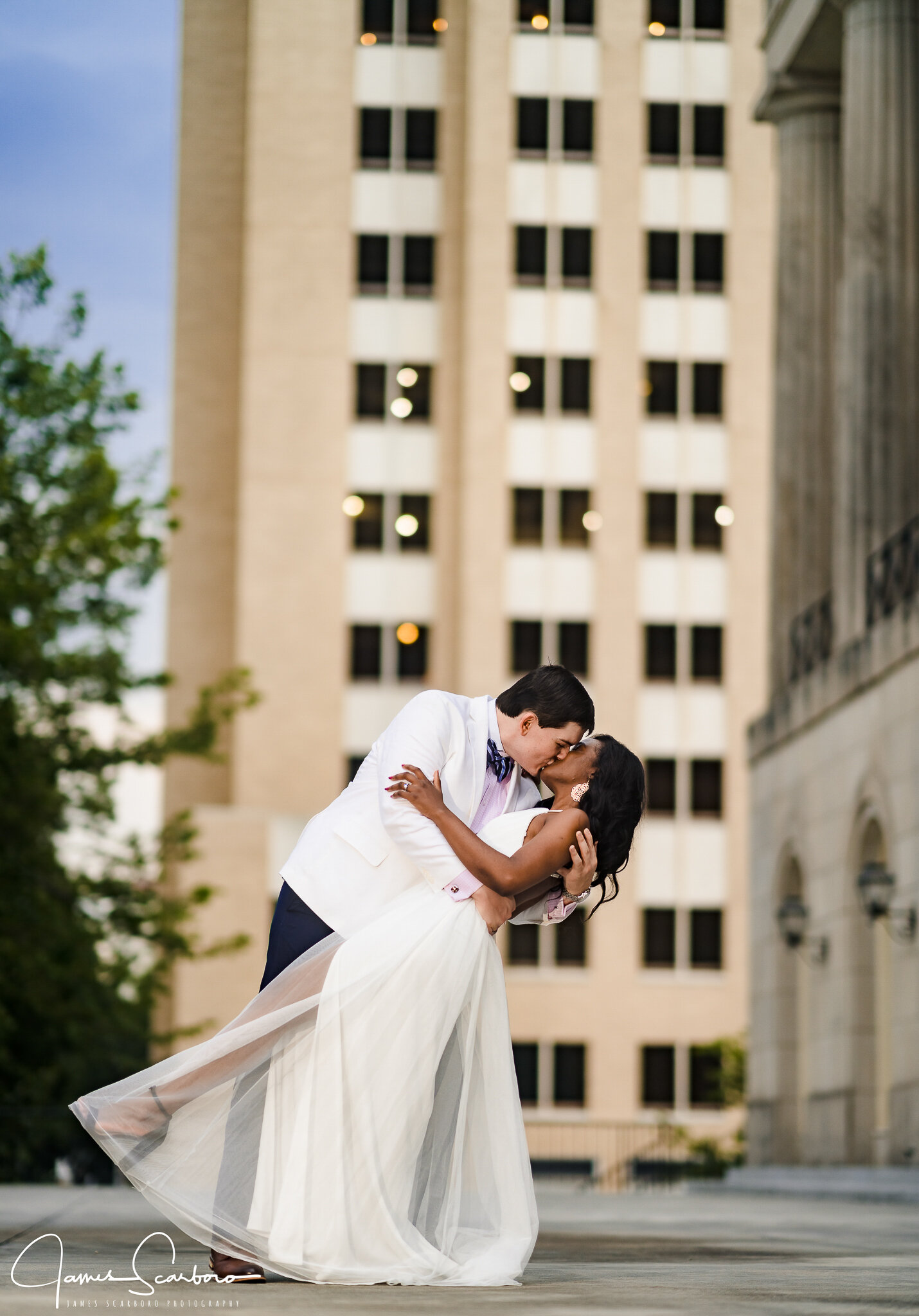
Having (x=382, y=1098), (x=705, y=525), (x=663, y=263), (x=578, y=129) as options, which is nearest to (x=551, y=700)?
(x=382, y=1098)

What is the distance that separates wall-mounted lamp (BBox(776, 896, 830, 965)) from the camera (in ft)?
80.5

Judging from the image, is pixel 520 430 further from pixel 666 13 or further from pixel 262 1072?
pixel 262 1072

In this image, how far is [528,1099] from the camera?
A: 47.9 meters

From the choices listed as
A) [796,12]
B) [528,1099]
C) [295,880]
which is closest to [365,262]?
[528,1099]

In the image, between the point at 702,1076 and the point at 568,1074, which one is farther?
the point at 702,1076

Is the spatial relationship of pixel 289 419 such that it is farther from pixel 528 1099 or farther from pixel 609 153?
→ pixel 528 1099

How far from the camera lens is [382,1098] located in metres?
6.50

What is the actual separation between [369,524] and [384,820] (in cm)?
4451

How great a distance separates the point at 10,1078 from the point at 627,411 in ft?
86.2

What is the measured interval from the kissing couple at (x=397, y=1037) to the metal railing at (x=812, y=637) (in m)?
19.3

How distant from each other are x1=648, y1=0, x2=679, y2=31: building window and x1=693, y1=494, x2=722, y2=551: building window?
12.3 m

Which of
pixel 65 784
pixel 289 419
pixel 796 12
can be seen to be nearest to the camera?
pixel 796 12

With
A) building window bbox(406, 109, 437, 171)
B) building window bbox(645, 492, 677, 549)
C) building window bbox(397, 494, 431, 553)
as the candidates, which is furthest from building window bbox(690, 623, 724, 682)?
building window bbox(406, 109, 437, 171)

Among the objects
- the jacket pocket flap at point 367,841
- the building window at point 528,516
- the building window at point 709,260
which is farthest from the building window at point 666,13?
the jacket pocket flap at point 367,841
